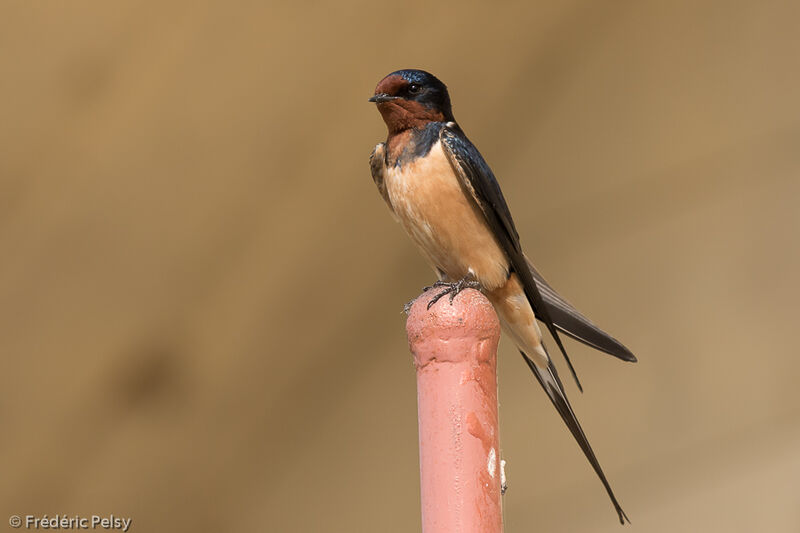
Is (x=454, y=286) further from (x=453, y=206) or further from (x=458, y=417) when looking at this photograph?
(x=458, y=417)

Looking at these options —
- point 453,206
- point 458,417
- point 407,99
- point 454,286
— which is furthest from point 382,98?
point 458,417

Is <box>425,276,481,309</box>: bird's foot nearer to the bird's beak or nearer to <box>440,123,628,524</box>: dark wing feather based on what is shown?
<box>440,123,628,524</box>: dark wing feather

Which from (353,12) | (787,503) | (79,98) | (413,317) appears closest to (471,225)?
(413,317)

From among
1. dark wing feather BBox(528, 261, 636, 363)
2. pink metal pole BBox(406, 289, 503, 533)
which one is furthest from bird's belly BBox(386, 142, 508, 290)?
pink metal pole BBox(406, 289, 503, 533)

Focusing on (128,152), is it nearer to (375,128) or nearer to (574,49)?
(375,128)

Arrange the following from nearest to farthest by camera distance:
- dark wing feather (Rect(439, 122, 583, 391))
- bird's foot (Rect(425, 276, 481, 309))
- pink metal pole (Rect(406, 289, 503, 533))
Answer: pink metal pole (Rect(406, 289, 503, 533))
bird's foot (Rect(425, 276, 481, 309))
dark wing feather (Rect(439, 122, 583, 391))
